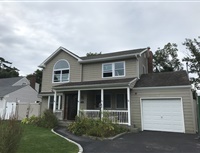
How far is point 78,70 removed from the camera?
674 inches

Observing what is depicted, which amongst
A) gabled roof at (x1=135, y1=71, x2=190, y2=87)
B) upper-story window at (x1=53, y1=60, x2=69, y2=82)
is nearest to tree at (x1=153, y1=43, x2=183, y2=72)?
gabled roof at (x1=135, y1=71, x2=190, y2=87)

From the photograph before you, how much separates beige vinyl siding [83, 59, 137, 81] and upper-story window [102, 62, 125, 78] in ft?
1.31

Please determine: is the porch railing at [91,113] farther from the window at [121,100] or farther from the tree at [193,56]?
the tree at [193,56]

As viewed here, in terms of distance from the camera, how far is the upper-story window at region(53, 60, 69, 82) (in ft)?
57.9

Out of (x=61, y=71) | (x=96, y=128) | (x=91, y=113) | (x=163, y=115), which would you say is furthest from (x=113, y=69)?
(x=96, y=128)

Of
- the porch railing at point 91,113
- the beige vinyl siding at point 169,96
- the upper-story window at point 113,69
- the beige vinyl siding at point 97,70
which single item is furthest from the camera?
the upper-story window at point 113,69

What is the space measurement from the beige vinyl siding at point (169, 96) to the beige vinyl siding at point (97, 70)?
2.16 metres

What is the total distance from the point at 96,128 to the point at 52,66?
10.7 m

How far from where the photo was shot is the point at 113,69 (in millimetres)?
15797

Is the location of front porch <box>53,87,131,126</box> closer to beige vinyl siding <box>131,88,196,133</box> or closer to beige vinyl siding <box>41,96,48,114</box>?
beige vinyl siding <box>131,88,196,133</box>

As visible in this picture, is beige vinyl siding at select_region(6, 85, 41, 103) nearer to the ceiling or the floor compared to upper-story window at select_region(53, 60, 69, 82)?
nearer to the floor

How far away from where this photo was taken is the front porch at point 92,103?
13.6m

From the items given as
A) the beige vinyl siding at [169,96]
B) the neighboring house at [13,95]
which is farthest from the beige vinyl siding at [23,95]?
the beige vinyl siding at [169,96]

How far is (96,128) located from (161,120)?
17.0ft
